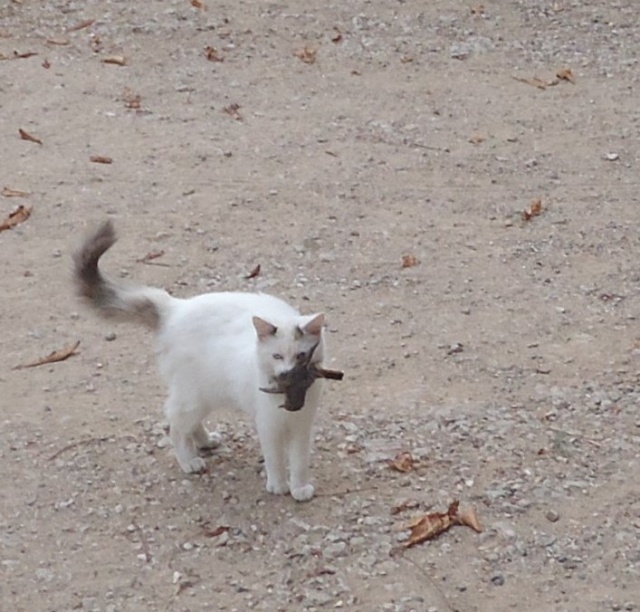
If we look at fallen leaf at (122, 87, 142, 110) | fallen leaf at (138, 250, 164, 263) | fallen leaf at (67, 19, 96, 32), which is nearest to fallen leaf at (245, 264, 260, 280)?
fallen leaf at (138, 250, 164, 263)

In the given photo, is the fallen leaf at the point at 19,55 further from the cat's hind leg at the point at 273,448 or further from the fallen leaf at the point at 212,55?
the cat's hind leg at the point at 273,448

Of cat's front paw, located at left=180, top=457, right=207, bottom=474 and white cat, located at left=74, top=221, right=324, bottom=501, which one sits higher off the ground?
white cat, located at left=74, top=221, right=324, bottom=501

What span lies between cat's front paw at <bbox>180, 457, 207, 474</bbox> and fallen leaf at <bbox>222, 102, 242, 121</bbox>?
3.25m

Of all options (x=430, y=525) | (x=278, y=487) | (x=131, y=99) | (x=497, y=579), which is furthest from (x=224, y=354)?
(x=131, y=99)

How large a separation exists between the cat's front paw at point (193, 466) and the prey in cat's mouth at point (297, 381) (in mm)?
547

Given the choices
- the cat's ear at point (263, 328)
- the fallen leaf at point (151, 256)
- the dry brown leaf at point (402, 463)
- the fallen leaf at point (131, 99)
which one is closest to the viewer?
the cat's ear at point (263, 328)

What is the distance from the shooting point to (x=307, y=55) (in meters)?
7.59

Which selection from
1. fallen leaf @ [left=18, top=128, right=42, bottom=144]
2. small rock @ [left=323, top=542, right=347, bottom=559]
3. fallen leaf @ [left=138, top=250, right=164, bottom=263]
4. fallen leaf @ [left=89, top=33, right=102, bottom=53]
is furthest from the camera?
fallen leaf @ [left=89, top=33, right=102, bottom=53]

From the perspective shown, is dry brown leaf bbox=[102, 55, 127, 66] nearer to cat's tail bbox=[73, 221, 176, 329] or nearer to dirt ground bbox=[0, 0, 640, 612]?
dirt ground bbox=[0, 0, 640, 612]

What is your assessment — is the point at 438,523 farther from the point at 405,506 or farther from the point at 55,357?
Answer: the point at 55,357

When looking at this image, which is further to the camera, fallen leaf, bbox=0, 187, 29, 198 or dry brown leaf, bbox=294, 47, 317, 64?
dry brown leaf, bbox=294, 47, 317, 64

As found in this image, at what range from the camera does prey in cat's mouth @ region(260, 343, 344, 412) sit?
3.29 m

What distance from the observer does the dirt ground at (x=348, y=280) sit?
3.42 meters

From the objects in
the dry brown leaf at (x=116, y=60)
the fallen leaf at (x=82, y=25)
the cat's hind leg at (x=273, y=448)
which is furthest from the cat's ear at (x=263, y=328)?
the fallen leaf at (x=82, y=25)
